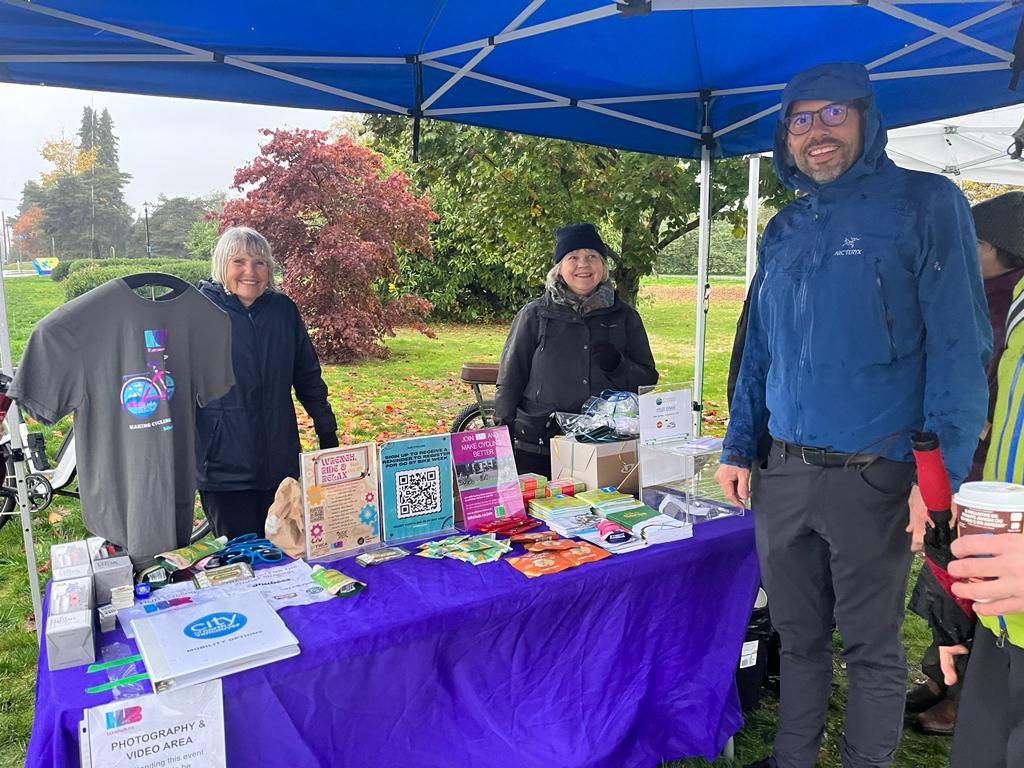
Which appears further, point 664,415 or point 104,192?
point 104,192

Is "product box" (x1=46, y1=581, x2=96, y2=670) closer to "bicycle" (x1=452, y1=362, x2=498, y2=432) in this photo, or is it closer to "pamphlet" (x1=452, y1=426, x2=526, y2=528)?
"pamphlet" (x1=452, y1=426, x2=526, y2=528)

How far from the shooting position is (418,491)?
1.99 m

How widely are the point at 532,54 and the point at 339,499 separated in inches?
79.0

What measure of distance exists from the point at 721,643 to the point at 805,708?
0.33 metres

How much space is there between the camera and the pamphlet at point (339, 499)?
1810 mm

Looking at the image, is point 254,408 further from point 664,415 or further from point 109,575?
point 664,415

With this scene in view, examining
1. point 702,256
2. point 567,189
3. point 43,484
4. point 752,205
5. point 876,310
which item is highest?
point 567,189

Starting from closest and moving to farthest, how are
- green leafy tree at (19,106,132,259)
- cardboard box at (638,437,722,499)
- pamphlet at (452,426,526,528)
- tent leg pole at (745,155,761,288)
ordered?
pamphlet at (452,426,526,528)
cardboard box at (638,437,722,499)
tent leg pole at (745,155,761,288)
green leafy tree at (19,106,132,259)

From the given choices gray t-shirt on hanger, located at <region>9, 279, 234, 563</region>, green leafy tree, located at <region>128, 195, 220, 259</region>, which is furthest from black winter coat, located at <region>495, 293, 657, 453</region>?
green leafy tree, located at <region>128, 195, 220, 259</region>

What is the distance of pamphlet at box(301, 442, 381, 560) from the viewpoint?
1810 millimetres

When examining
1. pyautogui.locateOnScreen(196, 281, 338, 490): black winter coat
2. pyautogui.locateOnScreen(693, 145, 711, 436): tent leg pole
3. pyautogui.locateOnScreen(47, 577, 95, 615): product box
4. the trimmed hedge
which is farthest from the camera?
the trimmed hedge

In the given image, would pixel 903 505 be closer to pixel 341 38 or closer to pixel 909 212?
pixel 909 212

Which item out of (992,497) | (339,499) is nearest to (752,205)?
(339,499)

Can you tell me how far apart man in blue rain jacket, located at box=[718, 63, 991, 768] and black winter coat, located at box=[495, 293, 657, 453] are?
1.15 metres
